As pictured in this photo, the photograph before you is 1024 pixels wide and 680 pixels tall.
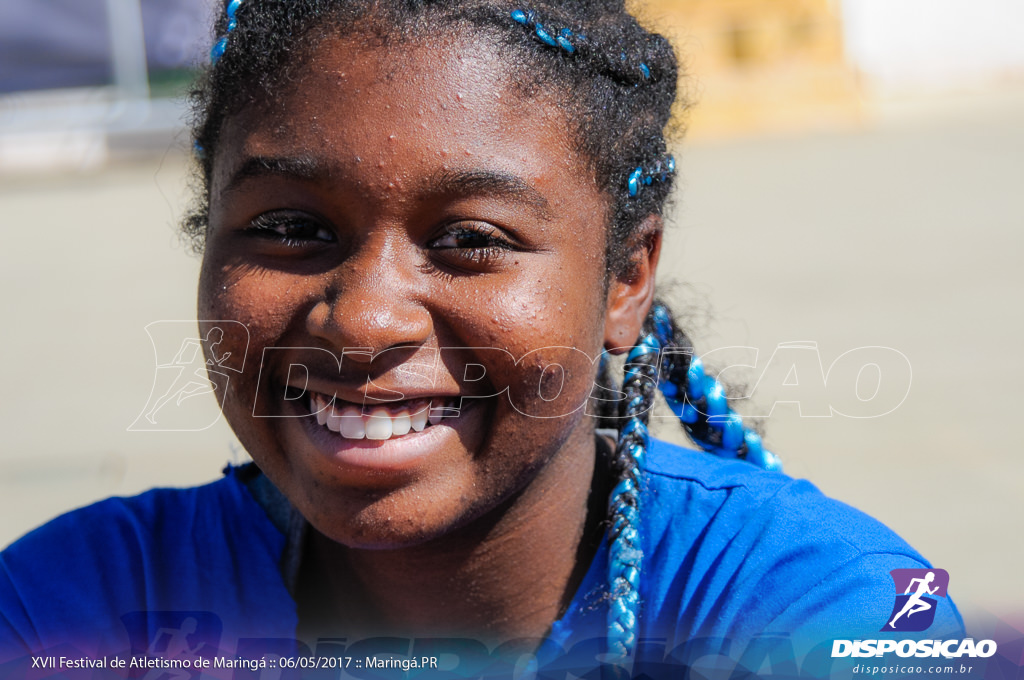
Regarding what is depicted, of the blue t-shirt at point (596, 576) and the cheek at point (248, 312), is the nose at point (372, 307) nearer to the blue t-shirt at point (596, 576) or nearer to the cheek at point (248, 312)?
the cheek at point (248, 312)

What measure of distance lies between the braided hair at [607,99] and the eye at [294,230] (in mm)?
201

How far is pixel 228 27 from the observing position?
2008 mm

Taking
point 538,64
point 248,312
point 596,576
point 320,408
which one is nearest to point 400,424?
point 320,408

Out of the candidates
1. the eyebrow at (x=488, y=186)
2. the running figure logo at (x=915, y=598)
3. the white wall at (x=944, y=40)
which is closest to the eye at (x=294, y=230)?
the eyebrow at (x=488, y=186)

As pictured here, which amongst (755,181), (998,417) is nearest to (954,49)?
(755,181)

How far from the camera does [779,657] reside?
1.77m

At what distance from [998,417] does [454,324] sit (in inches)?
155

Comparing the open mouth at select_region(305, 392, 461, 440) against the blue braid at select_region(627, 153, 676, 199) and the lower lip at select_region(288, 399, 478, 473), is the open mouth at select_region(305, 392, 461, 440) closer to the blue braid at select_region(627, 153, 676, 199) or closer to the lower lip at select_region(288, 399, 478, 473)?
the lower lip at select_region(288, 399, 478, 473)

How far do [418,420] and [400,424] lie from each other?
0.03 m

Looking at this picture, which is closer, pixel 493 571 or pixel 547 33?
pixel 547 33

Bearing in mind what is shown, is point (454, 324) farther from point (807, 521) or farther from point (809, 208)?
point (809, 208)

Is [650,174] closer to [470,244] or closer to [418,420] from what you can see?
[470,244]

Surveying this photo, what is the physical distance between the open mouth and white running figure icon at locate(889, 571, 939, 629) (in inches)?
31.7

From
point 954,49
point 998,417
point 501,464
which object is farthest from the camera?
point 954,49
